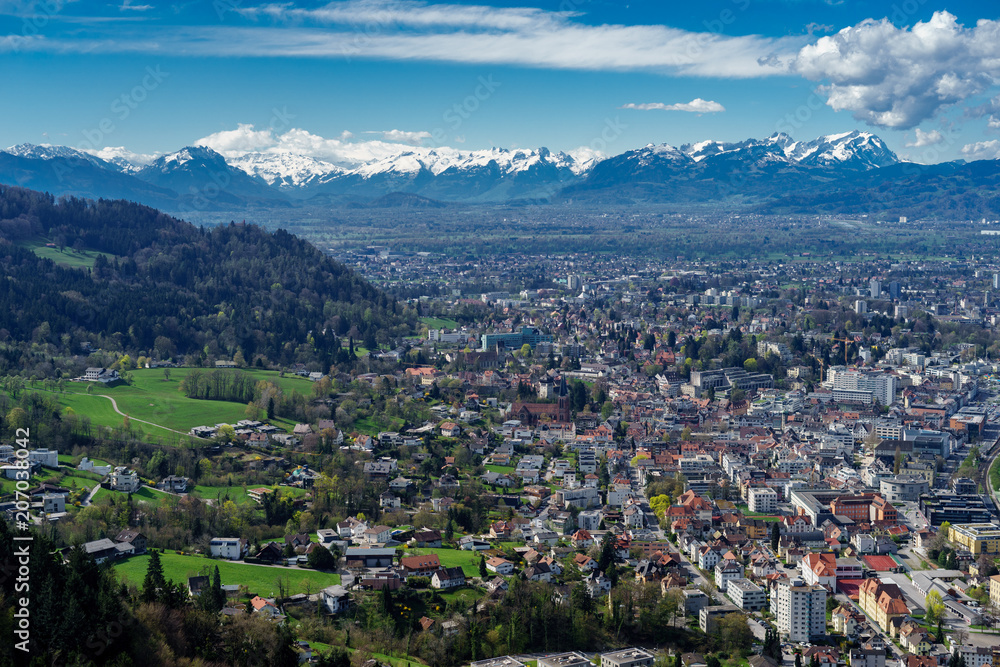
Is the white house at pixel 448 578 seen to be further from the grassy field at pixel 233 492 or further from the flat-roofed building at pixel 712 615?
the grassy field at pixel 233 492

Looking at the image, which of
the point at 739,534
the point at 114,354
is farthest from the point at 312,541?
the point at 114,354

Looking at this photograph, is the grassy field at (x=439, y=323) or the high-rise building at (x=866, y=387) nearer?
the high-rise building at (x=866, y=387)

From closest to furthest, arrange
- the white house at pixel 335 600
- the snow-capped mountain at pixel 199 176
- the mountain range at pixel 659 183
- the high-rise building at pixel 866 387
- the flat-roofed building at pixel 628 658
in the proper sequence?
the flat-roofed building at pixel 628 658 < the white house at pixel 335 600 < the high-rise building at pixel 866 387 < the mountain range at pixel 659 183 < the snow-capped mountain at pixel 199 176

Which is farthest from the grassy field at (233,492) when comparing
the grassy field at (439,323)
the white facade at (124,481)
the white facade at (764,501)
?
the grassy field at (439,323)

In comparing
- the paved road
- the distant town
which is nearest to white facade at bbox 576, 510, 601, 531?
the distant town

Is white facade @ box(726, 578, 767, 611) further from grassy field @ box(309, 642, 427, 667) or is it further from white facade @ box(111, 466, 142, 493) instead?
white facade @ box(111, 466, 142, 493)

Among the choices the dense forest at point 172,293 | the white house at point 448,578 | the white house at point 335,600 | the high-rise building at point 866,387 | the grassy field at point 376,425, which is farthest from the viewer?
the dense forest at point 172,293

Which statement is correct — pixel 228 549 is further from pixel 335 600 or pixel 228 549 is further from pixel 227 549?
pixel 335 600
